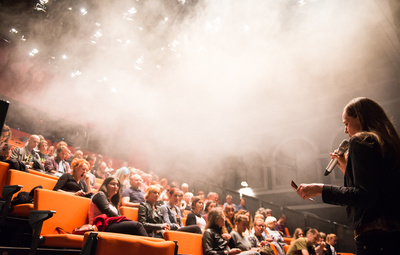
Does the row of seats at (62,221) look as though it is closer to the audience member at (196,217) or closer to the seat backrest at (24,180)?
the seat backrest at (24,180)

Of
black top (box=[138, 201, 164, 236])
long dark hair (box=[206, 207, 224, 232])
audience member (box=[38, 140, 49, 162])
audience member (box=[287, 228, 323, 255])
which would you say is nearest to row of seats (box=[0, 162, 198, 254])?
black top (box=[138, 201, 164, 236])

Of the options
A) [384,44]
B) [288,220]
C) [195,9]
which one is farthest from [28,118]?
[384,44]

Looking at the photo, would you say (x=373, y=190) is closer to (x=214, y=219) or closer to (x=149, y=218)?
(x=214, y=219)

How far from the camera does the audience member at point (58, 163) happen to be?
167 inches

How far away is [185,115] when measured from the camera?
827cm

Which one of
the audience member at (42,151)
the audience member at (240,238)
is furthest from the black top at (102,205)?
the audience member at (42,151)

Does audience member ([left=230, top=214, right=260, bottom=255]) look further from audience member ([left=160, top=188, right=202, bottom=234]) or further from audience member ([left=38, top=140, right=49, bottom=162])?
audience member ([left=38, top=140, right=49, bottom=162])

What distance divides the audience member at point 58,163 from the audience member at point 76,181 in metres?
1.06

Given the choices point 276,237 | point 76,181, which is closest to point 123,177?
point 76,181

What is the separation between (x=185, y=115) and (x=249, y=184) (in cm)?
371

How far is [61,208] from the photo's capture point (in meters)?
2.33

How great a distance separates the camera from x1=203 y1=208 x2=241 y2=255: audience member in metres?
2.87

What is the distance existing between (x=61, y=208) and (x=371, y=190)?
2.29m

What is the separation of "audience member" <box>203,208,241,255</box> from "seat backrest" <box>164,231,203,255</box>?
7 centimetres
